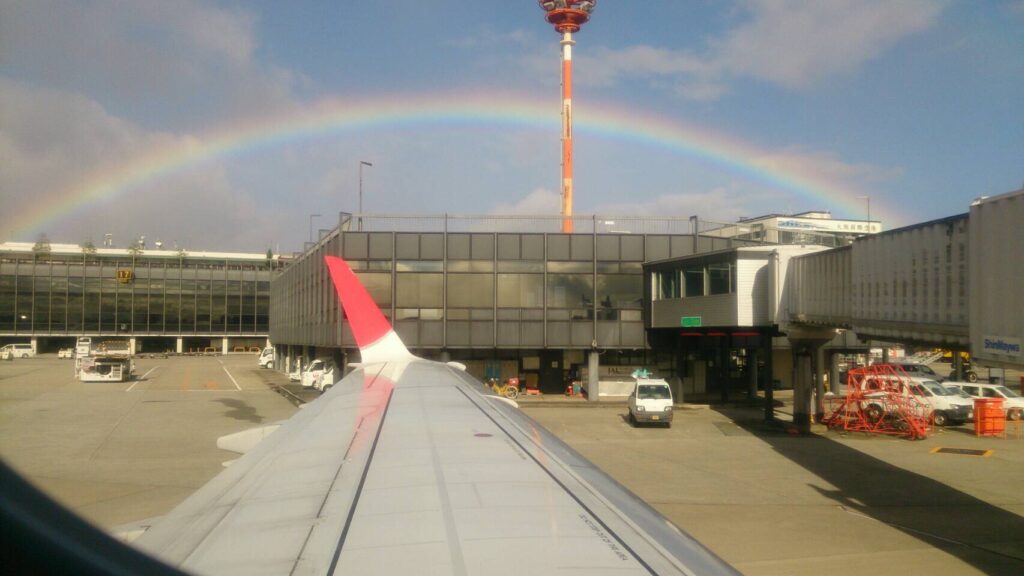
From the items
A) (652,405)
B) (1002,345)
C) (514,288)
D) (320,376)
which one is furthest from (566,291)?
(1002,345)

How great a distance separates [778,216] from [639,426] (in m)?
63.1

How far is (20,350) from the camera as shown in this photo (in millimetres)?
79812

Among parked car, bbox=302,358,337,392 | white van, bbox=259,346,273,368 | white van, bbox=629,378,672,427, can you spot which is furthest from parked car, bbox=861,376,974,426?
white van, bbox=259,346,273,368

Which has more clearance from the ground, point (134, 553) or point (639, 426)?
point (134, 553)

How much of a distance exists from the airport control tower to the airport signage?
136 feet

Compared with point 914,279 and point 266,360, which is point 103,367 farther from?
point 914,279

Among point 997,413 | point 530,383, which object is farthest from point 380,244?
point 997,413

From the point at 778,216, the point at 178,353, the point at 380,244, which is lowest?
the point at 178,353

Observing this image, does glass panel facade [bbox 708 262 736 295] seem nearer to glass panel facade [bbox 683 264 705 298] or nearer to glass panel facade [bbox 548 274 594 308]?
glass panel facade [bbox 683 264 705 298]

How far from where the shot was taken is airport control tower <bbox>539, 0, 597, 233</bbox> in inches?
2178

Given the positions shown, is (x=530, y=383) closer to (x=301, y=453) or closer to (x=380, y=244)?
(x=380, y=244)

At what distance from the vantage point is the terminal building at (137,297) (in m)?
77.6

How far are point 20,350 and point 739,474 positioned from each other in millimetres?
84463

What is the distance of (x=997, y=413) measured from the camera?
2564cm
